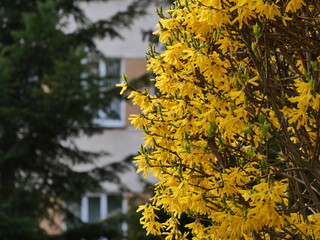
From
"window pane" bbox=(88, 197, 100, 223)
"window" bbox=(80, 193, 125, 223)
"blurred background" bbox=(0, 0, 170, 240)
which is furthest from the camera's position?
"window pane" bbox=(88, 197, 100, 223)

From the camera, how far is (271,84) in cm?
387

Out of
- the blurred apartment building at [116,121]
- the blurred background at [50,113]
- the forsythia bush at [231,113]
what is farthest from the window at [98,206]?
the forsythia bush at [231,113]

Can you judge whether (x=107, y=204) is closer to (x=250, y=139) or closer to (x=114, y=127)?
(x=114, y=127)

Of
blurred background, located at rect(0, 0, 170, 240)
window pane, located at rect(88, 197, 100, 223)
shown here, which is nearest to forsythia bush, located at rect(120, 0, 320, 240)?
blurred background, located at rect(0, 0, 170, 240)

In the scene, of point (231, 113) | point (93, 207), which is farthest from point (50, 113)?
point (231, 113)

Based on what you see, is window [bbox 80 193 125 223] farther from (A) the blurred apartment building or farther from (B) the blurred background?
(B) the blurred background

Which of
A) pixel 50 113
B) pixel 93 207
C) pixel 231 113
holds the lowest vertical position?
pixel 93 207

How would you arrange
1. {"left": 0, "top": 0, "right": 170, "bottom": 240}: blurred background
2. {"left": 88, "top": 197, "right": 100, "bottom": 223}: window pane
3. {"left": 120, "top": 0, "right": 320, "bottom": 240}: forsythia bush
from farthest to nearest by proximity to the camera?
{"left": 88, "top": 197, "right": 100, "bottom": 223}: window pane < {"left": 0, "top": 0, "right": 170, "bottom": 240}: blurred background < {"left": 120, "top": 0, "right": 320, "bottom": 240}: forsythia bush

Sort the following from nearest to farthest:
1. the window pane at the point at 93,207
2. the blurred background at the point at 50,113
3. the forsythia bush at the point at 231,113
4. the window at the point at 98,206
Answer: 1. the forsythia bush at the point at 231,113
2. the blurred background at the point at 50,113
3. the window at the point at 98,206
4. the window pane at the point at 93,207

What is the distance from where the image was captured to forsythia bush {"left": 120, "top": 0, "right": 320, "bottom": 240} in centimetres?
352

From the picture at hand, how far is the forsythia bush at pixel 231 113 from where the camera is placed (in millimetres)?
3518

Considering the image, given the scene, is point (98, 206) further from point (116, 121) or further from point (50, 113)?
point (50, 113)

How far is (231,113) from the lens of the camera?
351 cm

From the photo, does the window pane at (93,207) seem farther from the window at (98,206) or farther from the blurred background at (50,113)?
the blurred background at (50,113)
